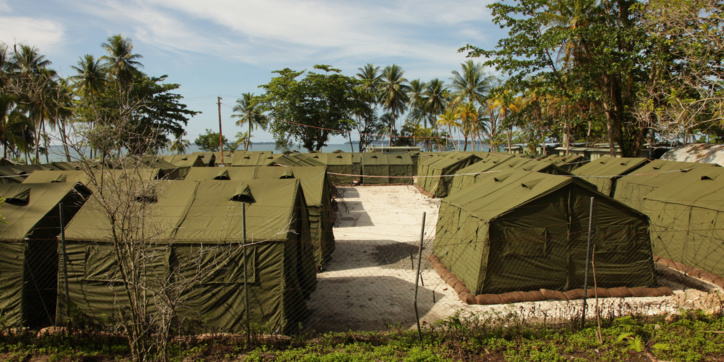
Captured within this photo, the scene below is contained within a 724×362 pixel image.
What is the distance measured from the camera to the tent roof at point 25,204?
7.90m

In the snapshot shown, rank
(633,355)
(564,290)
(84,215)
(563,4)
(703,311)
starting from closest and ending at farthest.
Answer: (633,355), (703,311), (84,215), (564,290), (563,4)

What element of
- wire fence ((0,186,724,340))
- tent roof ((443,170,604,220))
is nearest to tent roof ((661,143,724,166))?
wire fence ((0,186,724,340))

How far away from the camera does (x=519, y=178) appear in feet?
38.0

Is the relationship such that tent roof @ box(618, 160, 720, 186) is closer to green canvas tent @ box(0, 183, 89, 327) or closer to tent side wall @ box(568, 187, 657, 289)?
tent side wall @ box(568, 187, 657, 289)

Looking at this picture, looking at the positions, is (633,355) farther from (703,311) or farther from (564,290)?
A: (564,290)

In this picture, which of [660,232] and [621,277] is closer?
[621,277]

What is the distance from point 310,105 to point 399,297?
40.8 metres

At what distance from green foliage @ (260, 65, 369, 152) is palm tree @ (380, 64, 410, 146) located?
7496mm

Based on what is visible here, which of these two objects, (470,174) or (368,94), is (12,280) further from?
(368,94)

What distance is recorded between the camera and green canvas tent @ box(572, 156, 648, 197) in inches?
623

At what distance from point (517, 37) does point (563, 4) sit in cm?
266

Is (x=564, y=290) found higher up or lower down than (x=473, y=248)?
lower down

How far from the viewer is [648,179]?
14.0 meters

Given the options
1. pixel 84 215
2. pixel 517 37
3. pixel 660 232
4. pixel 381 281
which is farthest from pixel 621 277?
pixel 517 37
